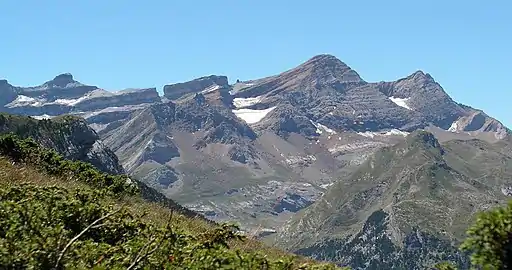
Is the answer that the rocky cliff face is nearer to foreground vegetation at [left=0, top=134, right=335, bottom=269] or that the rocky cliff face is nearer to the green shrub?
the green shrub

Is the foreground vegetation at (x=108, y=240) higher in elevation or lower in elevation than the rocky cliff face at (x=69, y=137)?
higher

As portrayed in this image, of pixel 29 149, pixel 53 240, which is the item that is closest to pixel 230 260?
pixel 53 240

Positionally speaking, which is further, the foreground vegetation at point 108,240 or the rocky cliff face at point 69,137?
the rocky cliff face at point 69,137

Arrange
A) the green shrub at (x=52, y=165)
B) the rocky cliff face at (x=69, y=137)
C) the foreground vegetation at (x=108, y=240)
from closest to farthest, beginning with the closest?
the foreground vegetation at (x=108, y=240) < the green shrub at (x=52, y=165) < the rocky cliff face at (x=69, y=137)

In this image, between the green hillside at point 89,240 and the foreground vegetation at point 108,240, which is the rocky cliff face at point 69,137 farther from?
the foreground vegetation at point 108,240

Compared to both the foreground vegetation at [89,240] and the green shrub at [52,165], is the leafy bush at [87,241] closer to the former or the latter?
the foreground vegetation at [89,240]

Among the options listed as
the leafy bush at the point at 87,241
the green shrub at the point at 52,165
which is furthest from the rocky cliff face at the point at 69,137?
the leafy bush at the point at 87,241

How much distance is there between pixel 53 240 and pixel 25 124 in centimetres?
12228

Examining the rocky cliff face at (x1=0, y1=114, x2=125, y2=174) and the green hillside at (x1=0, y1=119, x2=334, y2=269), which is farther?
the rocky cliff face at (x1=0, y1=114, x2=125, y2=174)

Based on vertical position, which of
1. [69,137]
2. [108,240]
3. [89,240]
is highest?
[89,240]

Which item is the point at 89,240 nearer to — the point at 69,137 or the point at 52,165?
the point at 52,165

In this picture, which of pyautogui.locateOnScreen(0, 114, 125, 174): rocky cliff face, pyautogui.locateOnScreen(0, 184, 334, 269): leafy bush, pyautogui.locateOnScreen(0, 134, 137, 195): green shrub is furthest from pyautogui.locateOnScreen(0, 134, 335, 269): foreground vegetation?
pyautogui.locateOnScreen(0, 114, 125, 174): rocky cliff face

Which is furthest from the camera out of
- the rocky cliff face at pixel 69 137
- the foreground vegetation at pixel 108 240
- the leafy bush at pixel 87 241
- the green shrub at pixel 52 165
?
the rocky cliff face at pixel 69 137

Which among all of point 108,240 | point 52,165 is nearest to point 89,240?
point 108,240
